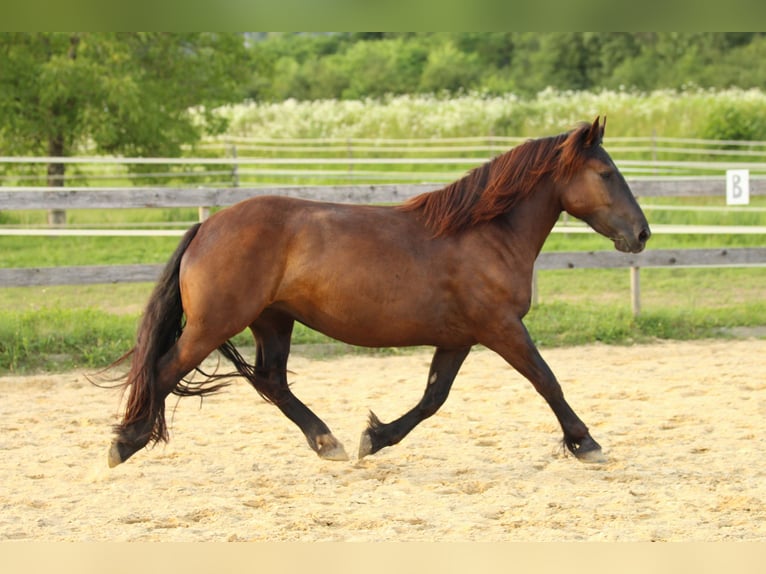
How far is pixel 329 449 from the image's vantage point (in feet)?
16.3

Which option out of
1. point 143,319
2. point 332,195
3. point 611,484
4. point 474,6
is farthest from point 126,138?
point 474,6

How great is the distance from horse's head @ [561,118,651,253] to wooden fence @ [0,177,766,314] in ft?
11.1

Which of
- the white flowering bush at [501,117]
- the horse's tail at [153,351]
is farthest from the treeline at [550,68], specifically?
the horse's tail at [153,351]

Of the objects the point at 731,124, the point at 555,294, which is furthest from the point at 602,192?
the point at 731,124

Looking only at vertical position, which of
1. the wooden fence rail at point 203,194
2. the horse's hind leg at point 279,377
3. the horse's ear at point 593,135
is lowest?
the horse's hind leg at point 279,377

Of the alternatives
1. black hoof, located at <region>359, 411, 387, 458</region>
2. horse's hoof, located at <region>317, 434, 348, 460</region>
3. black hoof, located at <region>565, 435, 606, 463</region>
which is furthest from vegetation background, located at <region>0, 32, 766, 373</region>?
horse's hoof, located at <region>317, 434, 348, 460</region>

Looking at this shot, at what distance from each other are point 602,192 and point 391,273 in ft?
3.68

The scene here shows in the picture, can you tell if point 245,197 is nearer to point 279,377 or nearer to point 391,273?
point 279,377

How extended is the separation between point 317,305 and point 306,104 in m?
22.0

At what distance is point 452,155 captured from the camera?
70.5 ft

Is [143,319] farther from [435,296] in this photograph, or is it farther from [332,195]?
[332,195]

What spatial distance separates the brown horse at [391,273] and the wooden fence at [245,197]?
3.42 m

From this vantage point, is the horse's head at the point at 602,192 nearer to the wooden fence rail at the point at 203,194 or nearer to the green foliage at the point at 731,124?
the wooden fence rail at the point at 203,194

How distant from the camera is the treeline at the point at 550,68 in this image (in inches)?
1225
